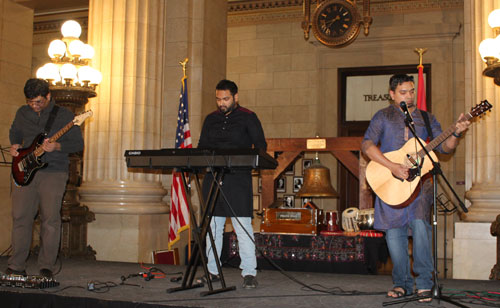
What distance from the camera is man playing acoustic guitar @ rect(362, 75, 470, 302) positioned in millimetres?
4312

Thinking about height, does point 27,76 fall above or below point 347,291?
above

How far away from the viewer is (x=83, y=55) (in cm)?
802

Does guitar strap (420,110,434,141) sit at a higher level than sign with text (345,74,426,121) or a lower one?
lower

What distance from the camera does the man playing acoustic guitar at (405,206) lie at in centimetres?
431

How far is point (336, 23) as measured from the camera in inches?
500

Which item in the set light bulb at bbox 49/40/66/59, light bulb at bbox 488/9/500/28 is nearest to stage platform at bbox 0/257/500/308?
light bulb at bbox 488/9/500/28

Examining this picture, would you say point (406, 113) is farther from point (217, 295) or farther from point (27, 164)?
point (27, 164)

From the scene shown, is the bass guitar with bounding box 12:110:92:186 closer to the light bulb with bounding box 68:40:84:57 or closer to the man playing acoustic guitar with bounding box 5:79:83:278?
the man playing acoustic guitar with bounding box 5:79:83:278

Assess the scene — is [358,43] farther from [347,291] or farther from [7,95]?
[347,291]

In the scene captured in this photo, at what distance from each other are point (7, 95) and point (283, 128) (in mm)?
6259

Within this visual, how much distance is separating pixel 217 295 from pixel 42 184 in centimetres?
206

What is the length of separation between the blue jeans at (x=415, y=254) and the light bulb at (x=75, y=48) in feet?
18.0

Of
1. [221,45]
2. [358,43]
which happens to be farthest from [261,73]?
[221,45]

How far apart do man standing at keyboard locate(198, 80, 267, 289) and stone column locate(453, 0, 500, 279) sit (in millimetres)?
3269
